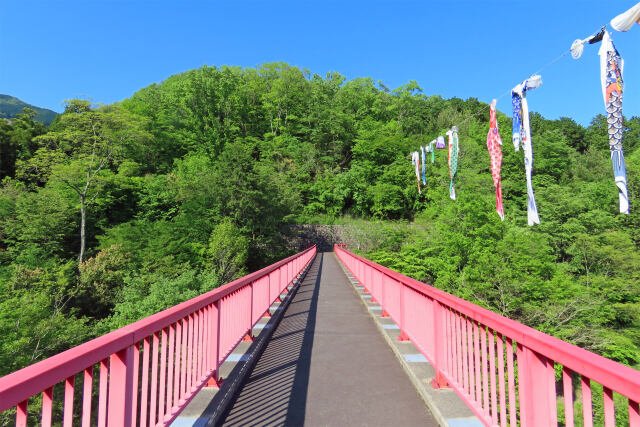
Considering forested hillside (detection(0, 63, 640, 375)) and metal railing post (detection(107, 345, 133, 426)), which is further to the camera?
forested hillside (detection(0, 63, 640, 375))

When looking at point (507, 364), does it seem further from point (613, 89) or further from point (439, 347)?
point (613, 89)

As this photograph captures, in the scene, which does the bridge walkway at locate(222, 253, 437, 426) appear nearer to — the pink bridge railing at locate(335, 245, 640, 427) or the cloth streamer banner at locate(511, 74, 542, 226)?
the pink bridge railing at locate(335, 245, 640, 427)

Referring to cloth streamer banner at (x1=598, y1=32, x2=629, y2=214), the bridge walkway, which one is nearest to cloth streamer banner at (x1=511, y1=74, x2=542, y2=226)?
cloth streamer banner at (x1=598, y1=32, x2=629, y2=214)

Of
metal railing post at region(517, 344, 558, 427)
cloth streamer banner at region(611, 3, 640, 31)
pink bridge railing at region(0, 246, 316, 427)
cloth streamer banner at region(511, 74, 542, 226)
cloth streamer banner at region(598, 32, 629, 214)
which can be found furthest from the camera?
cloth streamer banner at region(511, 74, 542, 226)

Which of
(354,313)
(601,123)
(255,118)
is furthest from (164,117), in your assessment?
(601,123)

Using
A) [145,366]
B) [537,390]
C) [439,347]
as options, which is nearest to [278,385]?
[439,347]

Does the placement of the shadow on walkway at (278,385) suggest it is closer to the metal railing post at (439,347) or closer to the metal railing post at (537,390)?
the metal railing post at (439,347)

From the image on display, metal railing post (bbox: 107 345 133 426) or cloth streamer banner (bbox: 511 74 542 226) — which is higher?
cloth streamer banner (bbox: 511 74 542 226)

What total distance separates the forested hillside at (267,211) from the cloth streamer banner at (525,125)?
42.9ft

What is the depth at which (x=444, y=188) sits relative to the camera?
31.8 metres

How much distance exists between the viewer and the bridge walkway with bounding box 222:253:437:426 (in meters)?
3.02

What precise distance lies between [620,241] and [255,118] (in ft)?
163

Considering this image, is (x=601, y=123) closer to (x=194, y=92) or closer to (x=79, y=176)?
(x=194, y=92)

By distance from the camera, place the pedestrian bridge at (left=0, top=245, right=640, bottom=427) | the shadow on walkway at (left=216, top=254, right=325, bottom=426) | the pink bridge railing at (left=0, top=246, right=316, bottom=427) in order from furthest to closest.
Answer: the shadow on walkway at (left=216, top=254, right=325, bottom=426) < the pedestrian bridge at (left=0, top=245, right=640, bottom=427) < the pink bridge railing at (left=0, top=246, right=316, bottom=427)
